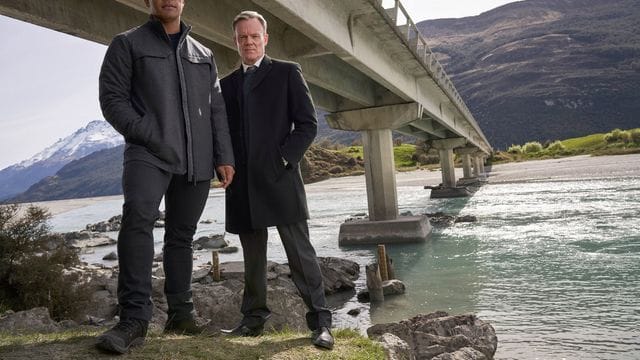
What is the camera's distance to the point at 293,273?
4262 mm

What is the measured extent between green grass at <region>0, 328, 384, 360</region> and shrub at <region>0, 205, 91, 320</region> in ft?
16.8

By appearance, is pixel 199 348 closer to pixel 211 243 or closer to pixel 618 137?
pixel 211 243

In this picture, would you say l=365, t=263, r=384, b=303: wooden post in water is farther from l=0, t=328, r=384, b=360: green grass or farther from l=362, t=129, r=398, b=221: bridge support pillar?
l=362, t=129, r=398, b=221: bridge support pillar

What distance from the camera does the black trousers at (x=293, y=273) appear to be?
4.21m

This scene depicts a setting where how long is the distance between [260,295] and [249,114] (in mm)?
1470

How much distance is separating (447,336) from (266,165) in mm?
3849

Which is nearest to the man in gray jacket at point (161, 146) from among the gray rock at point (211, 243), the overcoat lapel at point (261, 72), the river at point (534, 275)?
the overcoat lapel at point (261, 72)

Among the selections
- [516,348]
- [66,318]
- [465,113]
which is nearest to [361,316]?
[516,348]

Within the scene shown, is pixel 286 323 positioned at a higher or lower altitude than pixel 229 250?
higher

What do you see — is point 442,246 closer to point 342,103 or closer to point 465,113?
point 342,103

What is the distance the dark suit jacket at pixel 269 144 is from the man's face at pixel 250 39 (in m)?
0.10

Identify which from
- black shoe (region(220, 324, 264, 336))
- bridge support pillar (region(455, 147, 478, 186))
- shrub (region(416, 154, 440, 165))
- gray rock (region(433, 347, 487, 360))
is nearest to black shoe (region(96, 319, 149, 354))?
black shoe (region(220, 324, 264, 336))

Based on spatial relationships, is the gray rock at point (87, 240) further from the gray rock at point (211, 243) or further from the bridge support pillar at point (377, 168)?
the bridge support pillar at point (377, 168)

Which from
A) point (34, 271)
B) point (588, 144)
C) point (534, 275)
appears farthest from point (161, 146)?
point (588, 144)
